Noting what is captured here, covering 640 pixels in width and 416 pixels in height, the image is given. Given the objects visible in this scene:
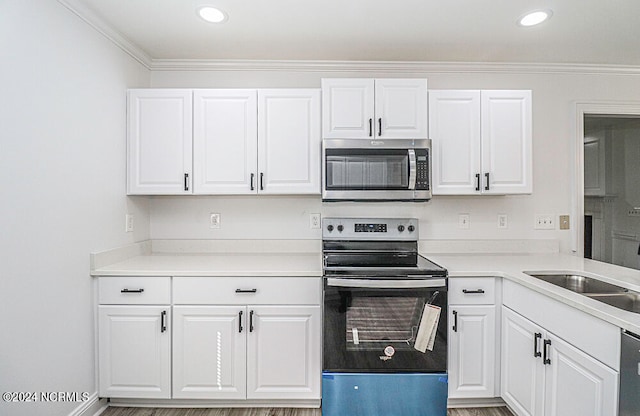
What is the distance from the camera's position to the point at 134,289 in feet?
6.85

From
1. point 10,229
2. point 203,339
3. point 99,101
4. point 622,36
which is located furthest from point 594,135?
point 10,229

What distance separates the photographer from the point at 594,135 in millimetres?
4281

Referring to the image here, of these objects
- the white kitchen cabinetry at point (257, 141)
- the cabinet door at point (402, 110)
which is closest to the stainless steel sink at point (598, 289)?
the cabinet door at point (402, 110)

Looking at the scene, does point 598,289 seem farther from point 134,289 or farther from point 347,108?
point 134,289

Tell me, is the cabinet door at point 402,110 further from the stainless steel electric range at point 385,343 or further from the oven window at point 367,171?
the stainless steel electric range at point 385,343

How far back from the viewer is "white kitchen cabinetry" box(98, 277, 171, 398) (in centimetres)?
209

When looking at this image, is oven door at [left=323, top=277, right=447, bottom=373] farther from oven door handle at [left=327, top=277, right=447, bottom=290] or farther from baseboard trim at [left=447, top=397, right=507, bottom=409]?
baseboard trim at [left=447, top=397, right=507, bottom=409]

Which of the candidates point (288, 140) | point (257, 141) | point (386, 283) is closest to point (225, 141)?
point (257, 141)

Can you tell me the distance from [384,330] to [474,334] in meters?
0.57

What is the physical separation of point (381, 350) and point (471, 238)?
1.26 metres

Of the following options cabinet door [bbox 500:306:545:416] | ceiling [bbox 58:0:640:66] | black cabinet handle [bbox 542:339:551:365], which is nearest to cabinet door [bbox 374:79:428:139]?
ceiling [bbox 58:0:640:66]

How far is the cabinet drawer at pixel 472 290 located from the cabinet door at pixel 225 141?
55.6 inches

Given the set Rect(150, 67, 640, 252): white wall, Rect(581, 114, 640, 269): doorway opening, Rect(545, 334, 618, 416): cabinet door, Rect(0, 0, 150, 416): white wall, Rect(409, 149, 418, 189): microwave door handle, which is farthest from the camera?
Rect(581, 114, 640, 269): doorway opening

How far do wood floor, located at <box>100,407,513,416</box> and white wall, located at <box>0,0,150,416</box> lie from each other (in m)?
0.26
